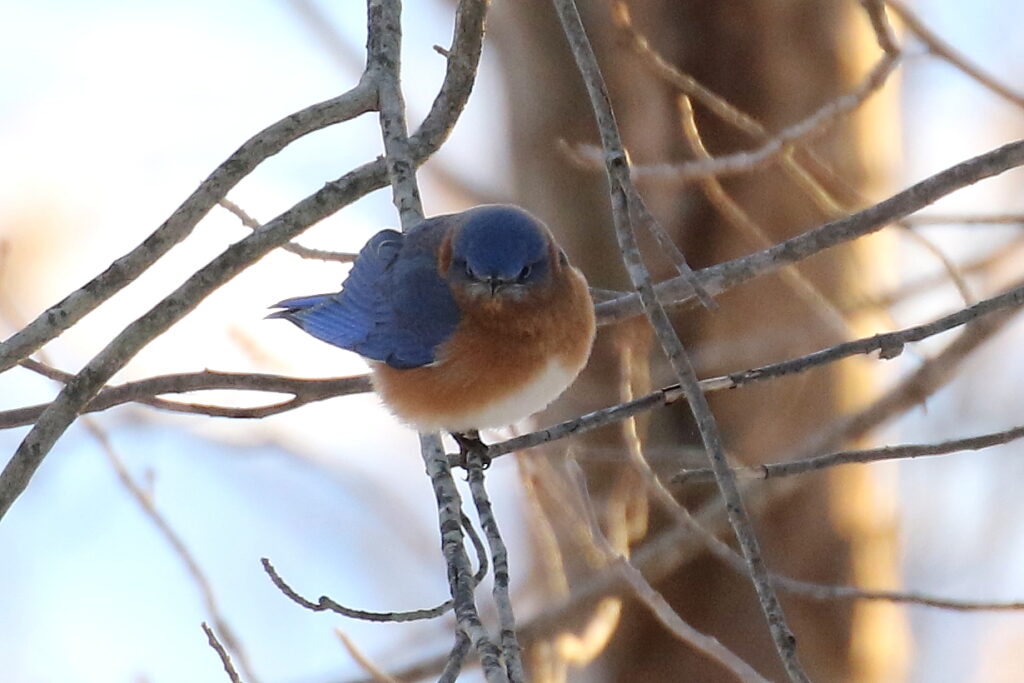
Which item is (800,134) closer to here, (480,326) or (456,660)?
(480,326)

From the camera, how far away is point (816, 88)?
4.57m

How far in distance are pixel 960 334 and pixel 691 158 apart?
1.34 metres

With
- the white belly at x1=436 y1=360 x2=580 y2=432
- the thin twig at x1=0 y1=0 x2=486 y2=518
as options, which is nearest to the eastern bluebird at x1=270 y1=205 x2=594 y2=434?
the white belly at x1=436 y1=360 x2=580 y2=432

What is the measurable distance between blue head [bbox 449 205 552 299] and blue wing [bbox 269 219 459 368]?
129mm

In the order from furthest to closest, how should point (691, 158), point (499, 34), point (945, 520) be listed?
point (945, 520), point (499, 34), point (691, 158)

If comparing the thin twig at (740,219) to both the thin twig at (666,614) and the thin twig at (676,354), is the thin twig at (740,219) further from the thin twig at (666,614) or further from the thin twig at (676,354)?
the thin twig at (676,354)

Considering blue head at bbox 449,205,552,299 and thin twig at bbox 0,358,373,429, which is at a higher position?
blue head at bbox 449,205,552,299

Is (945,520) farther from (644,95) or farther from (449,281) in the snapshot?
(449,281)

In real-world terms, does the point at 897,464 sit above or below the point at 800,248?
above

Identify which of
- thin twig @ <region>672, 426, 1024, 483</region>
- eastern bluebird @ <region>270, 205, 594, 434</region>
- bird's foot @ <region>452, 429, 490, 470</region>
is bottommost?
thin twig @ <region>672, 426, 1024, 483</region>

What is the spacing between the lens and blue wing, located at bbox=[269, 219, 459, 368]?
3096 millimetres

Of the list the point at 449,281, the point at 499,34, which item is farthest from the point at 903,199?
the point at 499,34

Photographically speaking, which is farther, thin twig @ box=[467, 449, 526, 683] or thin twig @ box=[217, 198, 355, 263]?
thin twig @ box=[217, 198, 355, 263]

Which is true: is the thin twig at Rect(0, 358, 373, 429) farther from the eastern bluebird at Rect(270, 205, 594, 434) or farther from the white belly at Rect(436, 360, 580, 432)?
the white belly at Rect(436, 360, 580, 432)
